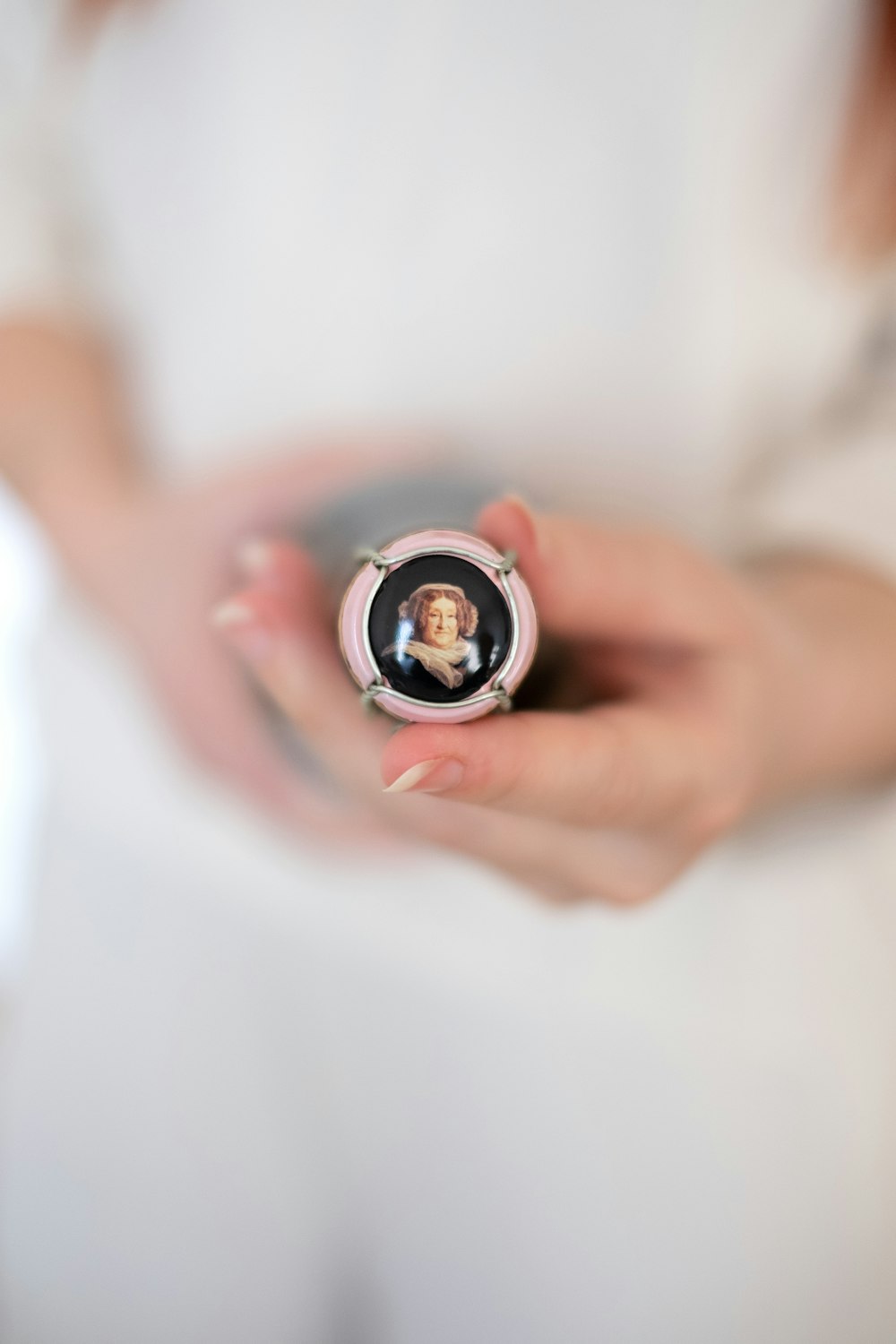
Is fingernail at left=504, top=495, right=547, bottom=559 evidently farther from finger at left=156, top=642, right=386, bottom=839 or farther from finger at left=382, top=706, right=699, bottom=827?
finger at left=156, top=642, right=386, bottom=839

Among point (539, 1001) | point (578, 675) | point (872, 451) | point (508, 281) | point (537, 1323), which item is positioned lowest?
point (537, 1323)

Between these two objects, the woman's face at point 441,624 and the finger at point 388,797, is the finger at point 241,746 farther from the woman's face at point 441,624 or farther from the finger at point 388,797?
the woman's face at point 441,624

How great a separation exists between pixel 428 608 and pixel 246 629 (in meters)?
0.10

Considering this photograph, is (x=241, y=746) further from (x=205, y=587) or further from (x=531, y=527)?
(x=531, y=527)

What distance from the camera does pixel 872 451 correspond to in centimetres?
60

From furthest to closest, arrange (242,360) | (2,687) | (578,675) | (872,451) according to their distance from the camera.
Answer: (2,687), (242,360), (872,451), (578,675)

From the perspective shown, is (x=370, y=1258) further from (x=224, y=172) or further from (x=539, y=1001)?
(x=224, y=172)

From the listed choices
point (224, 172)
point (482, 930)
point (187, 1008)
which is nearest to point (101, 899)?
point (187, 1008)

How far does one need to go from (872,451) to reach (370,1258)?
2.11ft

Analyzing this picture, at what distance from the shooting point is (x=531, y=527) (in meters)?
0.37

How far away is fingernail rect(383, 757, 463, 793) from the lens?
1.07ft

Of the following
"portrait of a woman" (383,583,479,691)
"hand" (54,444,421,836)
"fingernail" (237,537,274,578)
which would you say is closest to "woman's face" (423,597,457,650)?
"portrait of a woman" (383,583,479,691)

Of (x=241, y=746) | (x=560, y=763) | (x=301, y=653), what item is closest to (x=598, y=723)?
(x=560, y=763)

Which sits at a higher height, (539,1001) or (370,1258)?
(539,1001)
